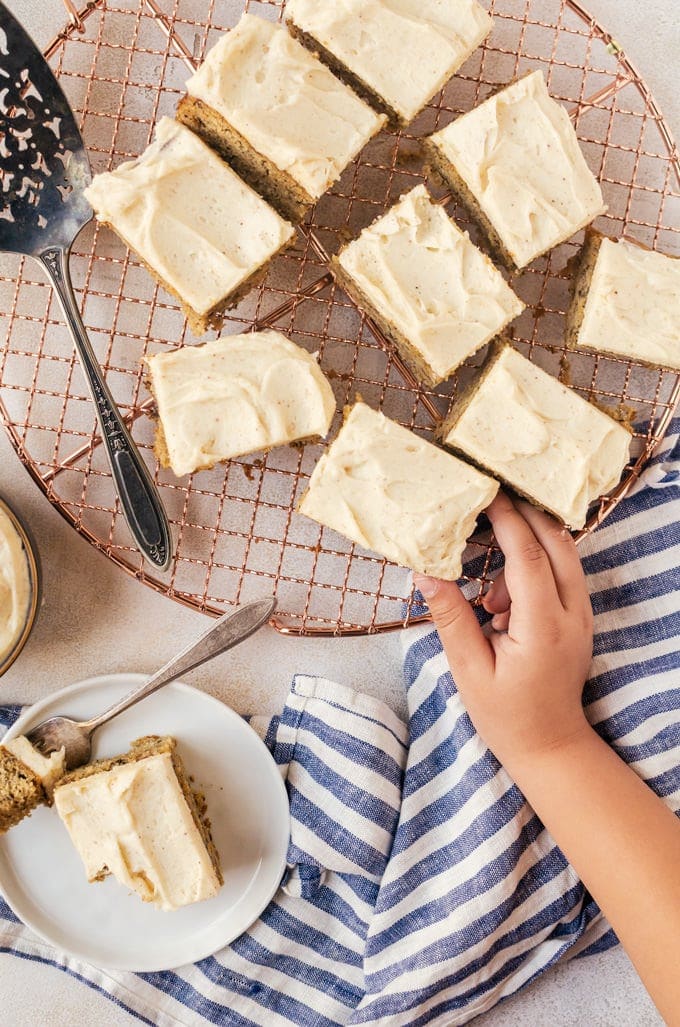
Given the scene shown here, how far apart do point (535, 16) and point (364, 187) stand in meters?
0.77

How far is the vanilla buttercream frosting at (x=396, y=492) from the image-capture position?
240cm

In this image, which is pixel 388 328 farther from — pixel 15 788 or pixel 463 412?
pixel 15 788

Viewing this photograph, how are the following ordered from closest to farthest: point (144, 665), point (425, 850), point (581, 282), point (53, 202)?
point (53, 202) → point (581, 282) → point (425, 850) → point (144, 665)

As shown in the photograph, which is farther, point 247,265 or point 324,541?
point 324,541

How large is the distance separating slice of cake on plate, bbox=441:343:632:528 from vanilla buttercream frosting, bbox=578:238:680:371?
0.72ft

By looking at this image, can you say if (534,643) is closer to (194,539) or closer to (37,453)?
(194,539)

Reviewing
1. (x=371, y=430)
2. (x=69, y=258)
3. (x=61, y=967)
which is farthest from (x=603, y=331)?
(x=61, y=967)

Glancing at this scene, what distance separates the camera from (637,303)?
8.07 ft

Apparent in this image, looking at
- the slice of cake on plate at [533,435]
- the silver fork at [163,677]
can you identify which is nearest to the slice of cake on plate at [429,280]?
the slice of cake on plate at [533,435]

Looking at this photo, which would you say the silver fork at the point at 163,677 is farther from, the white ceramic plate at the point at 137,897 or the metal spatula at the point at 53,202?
the metal spatula at the point at 53,202

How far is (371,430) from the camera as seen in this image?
95.7 inches

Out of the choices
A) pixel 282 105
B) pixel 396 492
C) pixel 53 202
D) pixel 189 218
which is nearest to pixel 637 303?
pixel 396 492

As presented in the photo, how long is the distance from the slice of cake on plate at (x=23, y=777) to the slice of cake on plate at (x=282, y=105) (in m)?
1.90

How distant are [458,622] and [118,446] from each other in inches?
44.9
